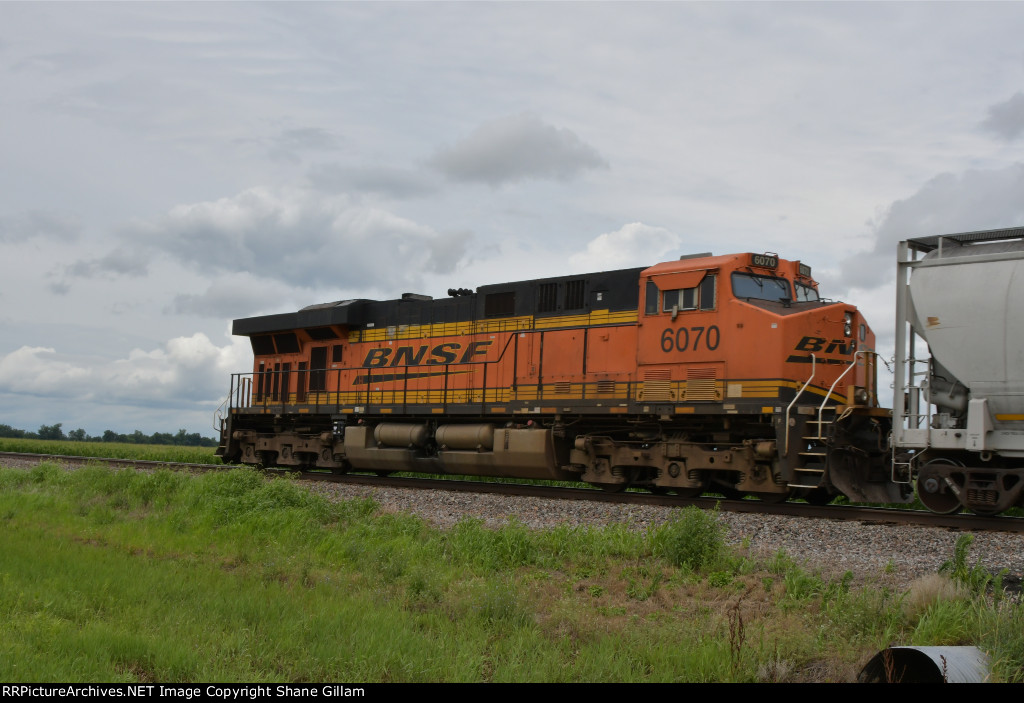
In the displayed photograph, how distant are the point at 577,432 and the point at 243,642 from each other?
9.78 metres

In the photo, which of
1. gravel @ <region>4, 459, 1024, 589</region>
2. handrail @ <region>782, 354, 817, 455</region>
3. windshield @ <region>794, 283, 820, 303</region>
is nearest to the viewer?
gravel @ <region>4, 459, 1024, 589</region>

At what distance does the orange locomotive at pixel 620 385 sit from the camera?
1223 cm

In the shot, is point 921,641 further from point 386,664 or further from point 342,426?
point 342,426

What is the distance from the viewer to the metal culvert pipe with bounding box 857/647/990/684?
14.5 feet

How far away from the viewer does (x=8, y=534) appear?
983 cm

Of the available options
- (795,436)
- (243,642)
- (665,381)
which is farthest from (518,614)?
(665,381)

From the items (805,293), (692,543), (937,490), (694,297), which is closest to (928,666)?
(692,543)

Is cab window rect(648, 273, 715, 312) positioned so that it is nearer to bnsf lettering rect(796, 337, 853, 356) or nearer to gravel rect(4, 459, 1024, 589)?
bnsf lettering rect(796, 337, 853, 356)

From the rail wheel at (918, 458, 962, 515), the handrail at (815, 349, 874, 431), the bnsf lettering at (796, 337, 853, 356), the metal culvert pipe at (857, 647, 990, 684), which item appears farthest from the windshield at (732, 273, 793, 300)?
the metal culvert pipe at (857, 647, 990, 684)

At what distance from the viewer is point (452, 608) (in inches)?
265

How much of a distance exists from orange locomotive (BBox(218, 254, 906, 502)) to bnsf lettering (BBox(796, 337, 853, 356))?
0.09ft

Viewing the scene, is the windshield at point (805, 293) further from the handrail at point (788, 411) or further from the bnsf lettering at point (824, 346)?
the handrail at point (788, 411)

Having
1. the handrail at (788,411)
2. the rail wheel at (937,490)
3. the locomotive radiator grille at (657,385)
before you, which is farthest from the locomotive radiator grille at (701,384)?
the rail wheel at (937,490)

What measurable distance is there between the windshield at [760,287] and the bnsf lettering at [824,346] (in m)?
0.96
